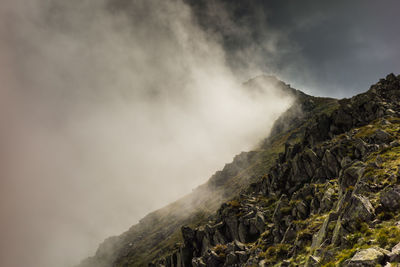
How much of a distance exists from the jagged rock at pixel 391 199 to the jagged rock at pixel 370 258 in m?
10.5

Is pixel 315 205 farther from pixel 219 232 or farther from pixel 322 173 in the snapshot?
pixel 219 232

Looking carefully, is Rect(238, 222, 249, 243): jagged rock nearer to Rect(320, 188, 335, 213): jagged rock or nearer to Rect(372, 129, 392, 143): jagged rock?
Rect(320, 188, 335, 213): jagged rock

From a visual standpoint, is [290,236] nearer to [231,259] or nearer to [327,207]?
[327,207]

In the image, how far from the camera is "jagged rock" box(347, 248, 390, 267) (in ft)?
50.3

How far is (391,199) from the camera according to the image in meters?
24.2

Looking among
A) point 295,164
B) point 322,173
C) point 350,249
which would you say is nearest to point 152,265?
point 295,164

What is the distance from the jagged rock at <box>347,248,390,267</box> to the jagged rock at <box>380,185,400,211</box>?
10.5 metres

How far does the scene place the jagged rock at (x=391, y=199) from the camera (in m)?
23.5

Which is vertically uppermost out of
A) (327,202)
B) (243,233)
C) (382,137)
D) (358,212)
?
(382,137)

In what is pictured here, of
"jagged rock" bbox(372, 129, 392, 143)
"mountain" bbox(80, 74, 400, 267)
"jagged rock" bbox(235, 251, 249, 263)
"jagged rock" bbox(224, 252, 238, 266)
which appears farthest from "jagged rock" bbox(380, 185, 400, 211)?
"jagged rock" bbox(224, 252, 238, 266)

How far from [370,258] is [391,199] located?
12.7 meters

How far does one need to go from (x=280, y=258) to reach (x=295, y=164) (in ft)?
141

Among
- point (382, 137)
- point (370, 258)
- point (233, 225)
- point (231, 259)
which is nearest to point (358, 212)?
point (370, 258)

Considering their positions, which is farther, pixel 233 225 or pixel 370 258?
pixel 233 225
